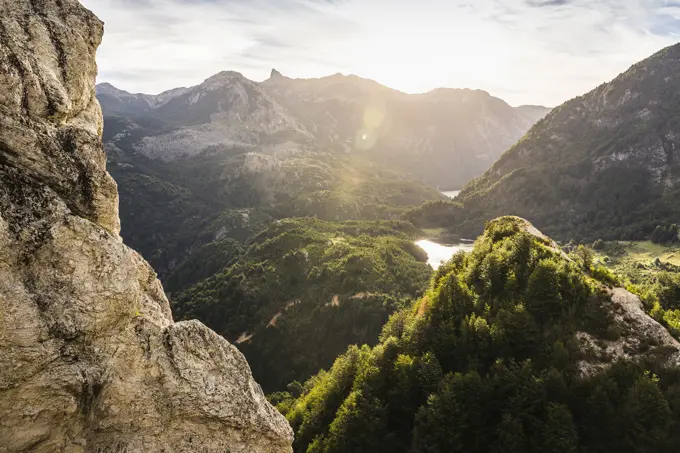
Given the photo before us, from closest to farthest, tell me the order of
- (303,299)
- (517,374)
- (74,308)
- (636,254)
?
(74,308) < (517,374) < (303,299) < (636,254)

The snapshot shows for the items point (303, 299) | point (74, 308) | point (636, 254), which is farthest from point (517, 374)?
point (636, 254)

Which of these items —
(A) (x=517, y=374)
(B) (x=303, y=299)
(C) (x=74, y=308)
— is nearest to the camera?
(C) (x=74, y=308)

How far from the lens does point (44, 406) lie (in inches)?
627

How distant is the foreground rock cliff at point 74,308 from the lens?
15.3 m

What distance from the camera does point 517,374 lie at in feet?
123

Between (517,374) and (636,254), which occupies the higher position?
(517,374)

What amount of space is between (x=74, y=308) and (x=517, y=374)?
35.8 m

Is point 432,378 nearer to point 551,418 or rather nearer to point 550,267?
point 551,418

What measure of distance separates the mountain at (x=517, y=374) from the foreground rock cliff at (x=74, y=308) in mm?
24257

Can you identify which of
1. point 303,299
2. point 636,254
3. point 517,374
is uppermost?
point 517,374

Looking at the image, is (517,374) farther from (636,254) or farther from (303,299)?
(636,254)

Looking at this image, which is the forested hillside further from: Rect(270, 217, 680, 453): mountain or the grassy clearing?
the grassy clearing

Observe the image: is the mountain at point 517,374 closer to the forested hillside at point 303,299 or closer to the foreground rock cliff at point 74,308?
the foreground rock cliff at point 74,308

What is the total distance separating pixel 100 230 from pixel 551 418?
36.0 meters
